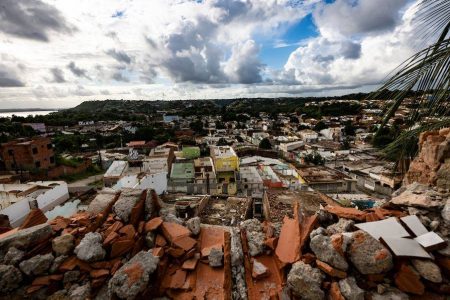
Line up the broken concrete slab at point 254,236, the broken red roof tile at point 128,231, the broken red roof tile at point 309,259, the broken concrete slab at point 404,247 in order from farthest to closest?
1. the broken red roof tile at point 128,231
2. the broken concrete slab at point 254,236
3. the broken red roof tile at point 309,259
4. the broken concrete slab at point 404,247

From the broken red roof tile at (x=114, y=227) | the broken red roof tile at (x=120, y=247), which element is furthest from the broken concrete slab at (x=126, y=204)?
the broken red roof tile at (x=120, y=247)

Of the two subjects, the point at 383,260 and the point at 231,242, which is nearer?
the point at 383,260

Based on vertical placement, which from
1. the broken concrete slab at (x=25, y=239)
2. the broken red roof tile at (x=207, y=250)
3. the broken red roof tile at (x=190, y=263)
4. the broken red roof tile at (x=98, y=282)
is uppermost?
the broken concrete slab at (x=25, y=239)

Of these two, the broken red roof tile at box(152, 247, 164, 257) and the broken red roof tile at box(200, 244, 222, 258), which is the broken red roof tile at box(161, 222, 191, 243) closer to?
the broken red roof tile at box(152, 247, 164, 257)

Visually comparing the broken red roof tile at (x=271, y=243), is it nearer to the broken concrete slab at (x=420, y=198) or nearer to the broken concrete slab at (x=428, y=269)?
the broken concrete slab at (x=428, y=269)

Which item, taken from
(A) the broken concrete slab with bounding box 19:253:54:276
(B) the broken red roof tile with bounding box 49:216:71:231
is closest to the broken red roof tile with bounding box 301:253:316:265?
(A) the broken concrete slab with bounding box 19:253:54:276

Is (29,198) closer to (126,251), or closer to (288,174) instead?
(126,251)

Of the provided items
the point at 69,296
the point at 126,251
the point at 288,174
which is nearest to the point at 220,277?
the point at 126,251
